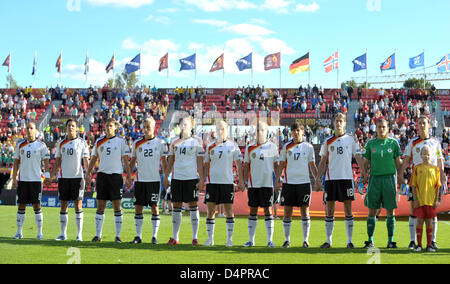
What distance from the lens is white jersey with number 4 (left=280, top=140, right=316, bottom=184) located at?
10.2m

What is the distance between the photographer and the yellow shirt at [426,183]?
32.1 ft

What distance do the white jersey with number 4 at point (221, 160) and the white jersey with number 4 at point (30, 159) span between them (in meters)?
3.73

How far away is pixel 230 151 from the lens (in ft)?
33.9

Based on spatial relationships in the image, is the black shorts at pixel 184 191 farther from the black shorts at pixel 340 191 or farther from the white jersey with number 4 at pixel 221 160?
the black shorts at pixel 340 191

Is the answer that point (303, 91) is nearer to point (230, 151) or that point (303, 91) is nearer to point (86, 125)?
point (86, 125)

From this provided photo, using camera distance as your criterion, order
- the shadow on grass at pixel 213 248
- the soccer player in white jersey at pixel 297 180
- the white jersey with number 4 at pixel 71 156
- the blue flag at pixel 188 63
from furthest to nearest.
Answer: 1. the blue flag at pixel 188 63
2. the white jersey with number 4 at pixel 71 156
3. the soccer player in white jersey at pixel 297 180
4. the shadow on grass at pixel 213 248

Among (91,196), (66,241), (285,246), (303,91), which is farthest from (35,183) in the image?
(303,91)

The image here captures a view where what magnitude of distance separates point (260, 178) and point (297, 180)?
0.71 meters

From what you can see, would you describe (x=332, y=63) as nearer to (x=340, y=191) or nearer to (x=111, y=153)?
(x=340, y=191)

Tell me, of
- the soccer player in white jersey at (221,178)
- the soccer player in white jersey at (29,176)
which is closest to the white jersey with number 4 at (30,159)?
the soccer player in white jersey at (29,176)

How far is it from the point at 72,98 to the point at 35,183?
3687 centimetres

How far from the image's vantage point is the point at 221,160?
404 inches

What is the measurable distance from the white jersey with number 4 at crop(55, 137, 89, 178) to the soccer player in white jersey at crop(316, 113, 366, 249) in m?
4.84

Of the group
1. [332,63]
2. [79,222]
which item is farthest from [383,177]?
[332,63]
